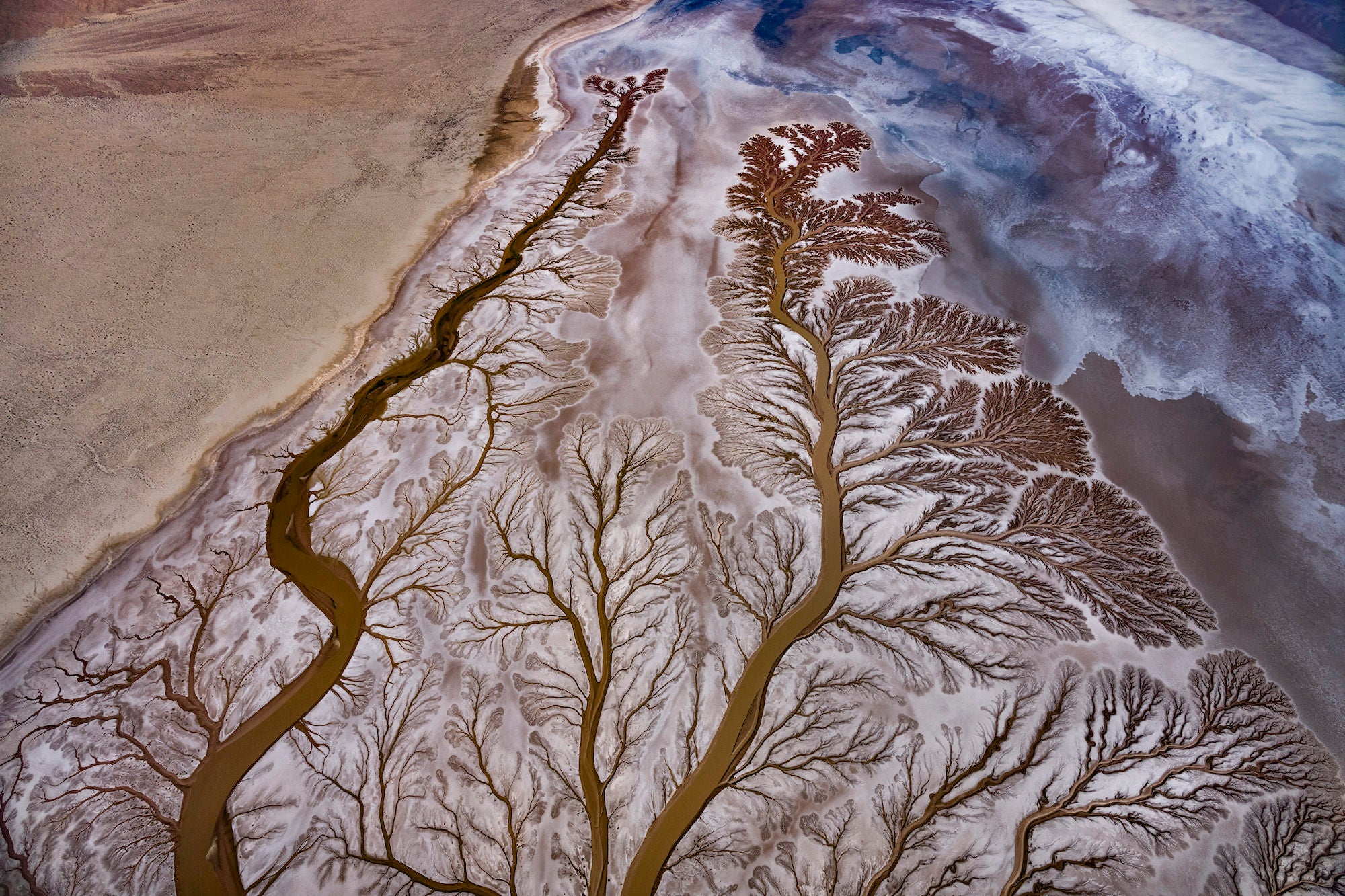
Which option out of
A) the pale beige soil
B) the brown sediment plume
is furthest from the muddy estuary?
the pale beige soil

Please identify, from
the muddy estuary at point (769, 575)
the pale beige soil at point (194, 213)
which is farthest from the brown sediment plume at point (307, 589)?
the pale beige soil at point (194, 213)

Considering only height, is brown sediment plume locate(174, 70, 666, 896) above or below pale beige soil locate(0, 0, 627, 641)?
below

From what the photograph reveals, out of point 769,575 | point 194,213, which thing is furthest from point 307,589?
point 194,213

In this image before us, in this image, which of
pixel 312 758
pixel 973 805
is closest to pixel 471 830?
pixel 312 758

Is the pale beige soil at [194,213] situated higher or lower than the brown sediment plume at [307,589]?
higher

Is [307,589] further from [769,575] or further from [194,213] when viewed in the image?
[194,213]

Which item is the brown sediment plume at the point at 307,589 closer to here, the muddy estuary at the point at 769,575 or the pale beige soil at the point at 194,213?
the muddy estuary at the point at 769,575

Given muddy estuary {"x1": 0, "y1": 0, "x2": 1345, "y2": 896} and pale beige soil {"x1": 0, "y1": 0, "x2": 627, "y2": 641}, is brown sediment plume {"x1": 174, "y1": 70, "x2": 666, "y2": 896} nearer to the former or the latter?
muddy estuary {"x1": 0, "y1": 0, "x2": 1345, "y2": 896}

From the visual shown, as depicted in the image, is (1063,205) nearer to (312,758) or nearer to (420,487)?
(420,487)
